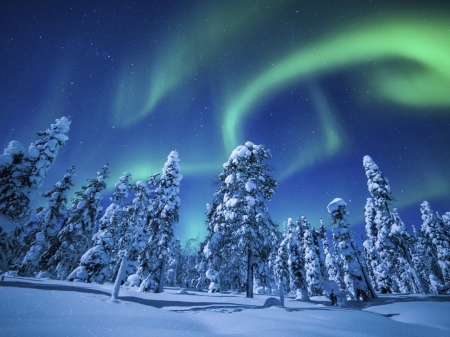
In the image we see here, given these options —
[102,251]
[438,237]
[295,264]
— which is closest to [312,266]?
[295,264]

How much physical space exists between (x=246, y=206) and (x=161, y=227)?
29.4 feet

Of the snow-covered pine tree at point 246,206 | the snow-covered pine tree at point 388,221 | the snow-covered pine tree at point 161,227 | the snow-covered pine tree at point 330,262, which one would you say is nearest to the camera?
the snow-covered pine tree at point 246,206

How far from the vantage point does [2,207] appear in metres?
13.2

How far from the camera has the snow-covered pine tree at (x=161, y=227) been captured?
62.7ft

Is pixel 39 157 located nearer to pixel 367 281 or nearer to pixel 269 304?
pixel 269 304

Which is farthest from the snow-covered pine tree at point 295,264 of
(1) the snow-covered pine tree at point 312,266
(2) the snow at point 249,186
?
(2) the snow at point 249,186

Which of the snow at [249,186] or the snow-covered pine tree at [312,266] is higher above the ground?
the snow at [249,186]

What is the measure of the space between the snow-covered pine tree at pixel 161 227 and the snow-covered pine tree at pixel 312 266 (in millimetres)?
24984

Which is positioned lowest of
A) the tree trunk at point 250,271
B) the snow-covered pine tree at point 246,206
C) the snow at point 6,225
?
the tree trunk at point 250,271

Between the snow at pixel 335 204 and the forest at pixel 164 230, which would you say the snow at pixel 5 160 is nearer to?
the forest at pixel 164 230

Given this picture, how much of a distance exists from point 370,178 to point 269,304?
22399mm

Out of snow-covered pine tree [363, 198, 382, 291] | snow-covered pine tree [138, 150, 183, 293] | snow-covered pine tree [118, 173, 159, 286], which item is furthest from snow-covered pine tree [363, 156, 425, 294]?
snow-covered pine tree [118, 173, 159, 286]

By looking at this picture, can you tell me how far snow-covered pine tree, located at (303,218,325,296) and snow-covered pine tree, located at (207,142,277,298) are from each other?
22793mm

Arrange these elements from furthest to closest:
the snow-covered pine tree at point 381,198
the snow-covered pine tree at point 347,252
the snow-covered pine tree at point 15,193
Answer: the snow-covered pine tree at point 381,198 → the snow-covered pine tree at point 347,252 → the snow-covered pine tree at point 15,193
